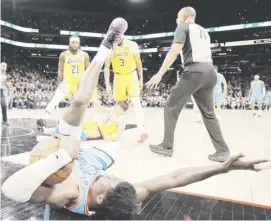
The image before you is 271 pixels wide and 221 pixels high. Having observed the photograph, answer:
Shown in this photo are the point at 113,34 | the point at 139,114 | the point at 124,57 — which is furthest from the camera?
the point at 124,57

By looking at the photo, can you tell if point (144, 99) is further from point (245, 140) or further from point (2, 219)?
point (2, 219)

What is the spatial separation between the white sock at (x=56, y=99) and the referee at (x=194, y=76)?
2.30m

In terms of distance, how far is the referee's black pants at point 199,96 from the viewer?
284 centimetres

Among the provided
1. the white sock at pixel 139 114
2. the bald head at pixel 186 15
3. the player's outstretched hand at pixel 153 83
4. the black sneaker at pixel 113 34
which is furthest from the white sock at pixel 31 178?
the white sock at pixel 139 114

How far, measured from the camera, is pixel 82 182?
5.14 ft

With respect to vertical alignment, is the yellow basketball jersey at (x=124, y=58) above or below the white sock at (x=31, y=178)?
above

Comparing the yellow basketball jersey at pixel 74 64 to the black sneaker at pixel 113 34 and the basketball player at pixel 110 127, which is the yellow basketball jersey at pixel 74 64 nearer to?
the basketball player at pixel 110 127

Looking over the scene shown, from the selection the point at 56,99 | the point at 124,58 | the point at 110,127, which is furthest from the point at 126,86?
the point at 56,99

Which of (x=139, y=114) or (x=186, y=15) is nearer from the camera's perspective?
(x=186, y=15)

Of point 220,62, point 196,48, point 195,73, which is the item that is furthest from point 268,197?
point 220,62

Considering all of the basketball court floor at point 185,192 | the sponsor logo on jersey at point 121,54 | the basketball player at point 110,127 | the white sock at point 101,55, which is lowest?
the basketball court floor at point 185,192

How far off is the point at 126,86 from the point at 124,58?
40cm

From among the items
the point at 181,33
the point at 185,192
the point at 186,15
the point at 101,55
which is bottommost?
the point at 185,192

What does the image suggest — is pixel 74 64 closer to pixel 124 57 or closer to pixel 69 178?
pixel 124 57
